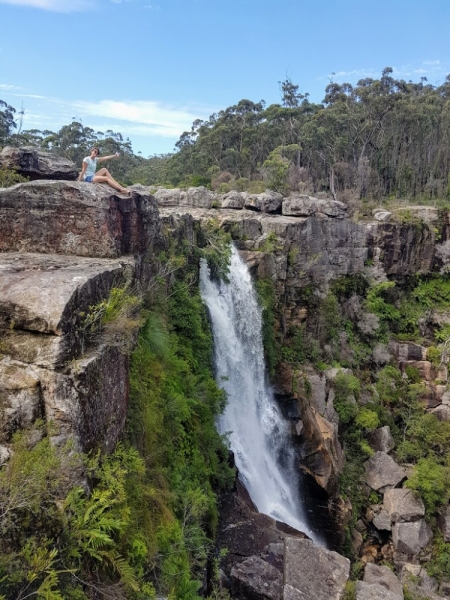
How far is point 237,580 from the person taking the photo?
752 centimetres

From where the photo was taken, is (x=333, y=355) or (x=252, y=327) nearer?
(x=252, y=327)

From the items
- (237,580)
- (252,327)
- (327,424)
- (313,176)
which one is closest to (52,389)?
(237,580)

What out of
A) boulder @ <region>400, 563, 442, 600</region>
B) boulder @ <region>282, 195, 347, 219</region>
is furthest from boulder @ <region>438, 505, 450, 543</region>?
boulder @ <region>282, 195, 347, 219</region>

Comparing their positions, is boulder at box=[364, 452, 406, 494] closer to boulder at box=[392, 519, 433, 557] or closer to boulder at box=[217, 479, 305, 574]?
boulder at box=[392, 519, 433, 557]

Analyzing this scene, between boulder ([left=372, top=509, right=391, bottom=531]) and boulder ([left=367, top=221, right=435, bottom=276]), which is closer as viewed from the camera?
boulder ([left=372, top=509, right=391, bottom=531])

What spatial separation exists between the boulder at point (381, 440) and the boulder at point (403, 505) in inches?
77.1

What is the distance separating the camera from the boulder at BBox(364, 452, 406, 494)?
1445 centimetres

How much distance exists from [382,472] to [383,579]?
16.3 ft

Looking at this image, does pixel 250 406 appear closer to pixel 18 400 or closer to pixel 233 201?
pixel 18 400

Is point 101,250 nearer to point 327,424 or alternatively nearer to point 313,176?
point 327,424

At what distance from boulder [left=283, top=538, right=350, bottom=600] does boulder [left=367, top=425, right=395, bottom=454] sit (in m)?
7.81

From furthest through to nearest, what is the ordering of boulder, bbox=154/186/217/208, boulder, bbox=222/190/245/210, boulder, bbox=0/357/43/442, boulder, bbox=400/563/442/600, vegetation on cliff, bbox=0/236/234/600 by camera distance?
boulder, bbox=222/190/245/210
boulder, bbox=154/186/217/208
boulder, bbox=400/563/442/600
boulder, bbox=0/357/43/442
vegetation on cliff, bbox=0/236/234/600

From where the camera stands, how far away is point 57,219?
19.5 ft

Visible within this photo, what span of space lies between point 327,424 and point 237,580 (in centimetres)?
731
